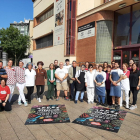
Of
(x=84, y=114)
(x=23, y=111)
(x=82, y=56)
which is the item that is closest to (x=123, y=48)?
(x=82, y=56)

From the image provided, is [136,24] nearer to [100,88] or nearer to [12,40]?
[100,88]

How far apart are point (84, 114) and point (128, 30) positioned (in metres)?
9.02

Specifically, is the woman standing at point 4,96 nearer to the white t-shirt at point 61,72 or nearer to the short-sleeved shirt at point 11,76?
the short-sleeved shirt at point 11,76

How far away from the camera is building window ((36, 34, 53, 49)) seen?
20.5 meters

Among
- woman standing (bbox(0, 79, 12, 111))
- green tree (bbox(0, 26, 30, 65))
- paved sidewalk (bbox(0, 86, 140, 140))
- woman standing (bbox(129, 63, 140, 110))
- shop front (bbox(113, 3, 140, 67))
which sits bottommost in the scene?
paved sidewalk (bbox(0, 86, 140, 140))

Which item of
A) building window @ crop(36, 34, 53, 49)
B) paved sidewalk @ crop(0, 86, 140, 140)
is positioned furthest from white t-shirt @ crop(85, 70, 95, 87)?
building window @ crop(36, 34, 53, 49)

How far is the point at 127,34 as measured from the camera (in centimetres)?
1141

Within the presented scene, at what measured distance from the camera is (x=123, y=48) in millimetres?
11422

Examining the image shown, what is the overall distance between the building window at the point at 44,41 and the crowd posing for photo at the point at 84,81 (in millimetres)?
14126

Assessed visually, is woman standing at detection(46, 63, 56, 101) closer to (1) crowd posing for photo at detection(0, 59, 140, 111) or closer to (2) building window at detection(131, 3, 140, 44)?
(1) crowd posing for photo at detection(0, 59, 140, 111)

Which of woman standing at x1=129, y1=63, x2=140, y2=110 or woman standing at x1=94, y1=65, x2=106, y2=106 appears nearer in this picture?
woman standing at x1=129, y1=63, x2=140, y2=110

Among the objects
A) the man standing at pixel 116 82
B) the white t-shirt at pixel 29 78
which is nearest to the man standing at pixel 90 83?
the man standing at pixel 116 82

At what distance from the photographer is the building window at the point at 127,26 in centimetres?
1078

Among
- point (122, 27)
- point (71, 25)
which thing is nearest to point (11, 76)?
point (122, 27)
